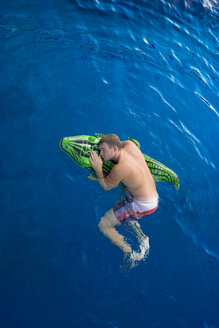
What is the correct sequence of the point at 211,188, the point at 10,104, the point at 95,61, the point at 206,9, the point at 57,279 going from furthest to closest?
the point at 206,9 < the point at 95,61 < the point at 211,188 < the point at 10,104 < the point at 57,279

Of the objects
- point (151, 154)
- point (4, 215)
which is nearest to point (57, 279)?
point (4, 215)

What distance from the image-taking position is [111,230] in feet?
15.4

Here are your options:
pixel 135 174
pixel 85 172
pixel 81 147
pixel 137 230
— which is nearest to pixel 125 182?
pixel 135 174

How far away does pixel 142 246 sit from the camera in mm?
4855

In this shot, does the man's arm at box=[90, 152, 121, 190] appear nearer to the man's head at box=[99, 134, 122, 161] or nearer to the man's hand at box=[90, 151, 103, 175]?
the man's hand at box=[90, 151, 103, 175]

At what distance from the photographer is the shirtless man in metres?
4.03

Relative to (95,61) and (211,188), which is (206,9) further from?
(211,188)

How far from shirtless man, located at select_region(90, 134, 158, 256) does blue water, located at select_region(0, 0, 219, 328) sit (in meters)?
0.30

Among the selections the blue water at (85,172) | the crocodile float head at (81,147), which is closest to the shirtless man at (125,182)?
the crocodile float head at (81,147)

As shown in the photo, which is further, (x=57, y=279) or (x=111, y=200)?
(x=111, y=200)

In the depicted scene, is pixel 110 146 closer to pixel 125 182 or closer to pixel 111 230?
pixel 125 182

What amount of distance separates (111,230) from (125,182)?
39.0 inches

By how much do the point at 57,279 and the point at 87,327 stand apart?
80 centimetres

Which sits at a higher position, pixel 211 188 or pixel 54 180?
pixel 211 188
